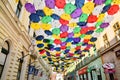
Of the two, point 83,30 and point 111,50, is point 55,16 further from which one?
point 111,50

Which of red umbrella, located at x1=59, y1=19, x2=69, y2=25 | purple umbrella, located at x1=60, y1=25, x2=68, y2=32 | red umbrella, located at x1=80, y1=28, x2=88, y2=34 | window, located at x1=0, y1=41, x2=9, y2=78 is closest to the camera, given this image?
window, located at x1=0, y1=41, x2=9, y2=78

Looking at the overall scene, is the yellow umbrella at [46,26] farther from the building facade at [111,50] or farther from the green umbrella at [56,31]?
the building facade at [111,50]

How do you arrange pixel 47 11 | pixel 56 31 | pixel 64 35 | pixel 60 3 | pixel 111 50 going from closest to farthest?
pixel 60 3, pixel 47 11, pixel 56 31, pixel 64 35, pixel 111 50

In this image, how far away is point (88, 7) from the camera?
A: 277 inches

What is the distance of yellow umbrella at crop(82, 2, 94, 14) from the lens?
22.5ft

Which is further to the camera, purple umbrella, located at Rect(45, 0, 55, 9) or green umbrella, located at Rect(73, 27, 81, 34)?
green umbrella, located at Rect(73, 27, 81, 34)

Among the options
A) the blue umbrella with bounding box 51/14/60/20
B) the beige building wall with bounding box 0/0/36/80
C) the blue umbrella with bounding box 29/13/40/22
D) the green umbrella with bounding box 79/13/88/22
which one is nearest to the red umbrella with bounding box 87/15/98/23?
the green umbrella with bounding box 79/13/88/22

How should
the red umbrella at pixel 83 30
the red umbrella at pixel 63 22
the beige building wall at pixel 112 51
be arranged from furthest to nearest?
the beige building wall at pixel 112 51
the red umbrella at pixel 83 30
the red umbrella at pixel 63 22

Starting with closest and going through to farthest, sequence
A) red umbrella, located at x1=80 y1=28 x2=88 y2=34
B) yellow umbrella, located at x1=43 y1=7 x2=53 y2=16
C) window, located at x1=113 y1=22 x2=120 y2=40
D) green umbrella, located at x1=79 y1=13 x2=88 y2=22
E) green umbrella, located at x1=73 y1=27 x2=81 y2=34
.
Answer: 1. yellow umbrella, located at x1=43 y1=7 x2=53 y2=16
2. green umbrella, located at x1=79 y1=13 x2=88 y2=22
3. green umbrella, located at x1=73 y1=27 x2=81 y2=34
4. red umbrella, located at x1=80 y1=28 x2=88 y2=34
5. window, located at x1=113 y1=22 x2=120 y2=40

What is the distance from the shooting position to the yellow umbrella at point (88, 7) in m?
6.84

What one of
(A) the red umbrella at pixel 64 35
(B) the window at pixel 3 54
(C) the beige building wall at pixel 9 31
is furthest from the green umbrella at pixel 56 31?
(B) the window at pixel 3 54

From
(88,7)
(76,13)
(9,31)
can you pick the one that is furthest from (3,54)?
(88,7)

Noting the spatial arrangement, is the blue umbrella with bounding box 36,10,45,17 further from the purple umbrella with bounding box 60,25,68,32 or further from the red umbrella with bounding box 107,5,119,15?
the red umbrella with bounding box 107,5,119,15

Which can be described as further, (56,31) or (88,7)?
(56,31)
